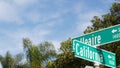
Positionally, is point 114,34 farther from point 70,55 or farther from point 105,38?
point 70,55

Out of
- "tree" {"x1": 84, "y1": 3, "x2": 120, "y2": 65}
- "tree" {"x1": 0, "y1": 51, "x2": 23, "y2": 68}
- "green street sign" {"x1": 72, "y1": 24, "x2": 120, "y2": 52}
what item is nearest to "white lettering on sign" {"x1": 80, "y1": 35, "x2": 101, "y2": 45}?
"green street sign" {"x1": 72, "y1": 24, "x2": 120, "y2": 52}

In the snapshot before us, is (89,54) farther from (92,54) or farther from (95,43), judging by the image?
(95,43)

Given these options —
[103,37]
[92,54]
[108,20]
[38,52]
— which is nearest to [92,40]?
[103,37]

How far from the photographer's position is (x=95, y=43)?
9.36m

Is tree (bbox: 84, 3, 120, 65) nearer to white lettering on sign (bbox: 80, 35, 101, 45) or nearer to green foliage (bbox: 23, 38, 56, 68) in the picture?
green foliage (bbox: 23, 38, 56, 68)

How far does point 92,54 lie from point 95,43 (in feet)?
1.06

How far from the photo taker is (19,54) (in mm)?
54188

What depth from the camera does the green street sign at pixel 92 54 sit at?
8.96 metres

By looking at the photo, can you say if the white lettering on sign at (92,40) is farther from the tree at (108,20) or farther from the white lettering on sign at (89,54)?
the tree at (108,20)

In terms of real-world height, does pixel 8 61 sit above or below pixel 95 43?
below

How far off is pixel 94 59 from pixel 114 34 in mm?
844

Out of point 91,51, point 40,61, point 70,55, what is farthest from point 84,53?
point 40,61

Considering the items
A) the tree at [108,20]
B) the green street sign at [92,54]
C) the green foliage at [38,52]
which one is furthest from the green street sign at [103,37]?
the green foliage at [38,52]

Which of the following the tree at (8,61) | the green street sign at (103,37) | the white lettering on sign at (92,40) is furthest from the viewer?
the tree at (8,61)
